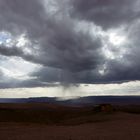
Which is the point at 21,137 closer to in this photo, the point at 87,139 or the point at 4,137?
the point at 4,137

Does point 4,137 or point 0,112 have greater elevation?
point 0,112

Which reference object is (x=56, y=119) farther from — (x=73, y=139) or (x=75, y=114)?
(x=73, y=139)

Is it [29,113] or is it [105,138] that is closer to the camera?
[105,138]

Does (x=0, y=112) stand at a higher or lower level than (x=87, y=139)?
higher

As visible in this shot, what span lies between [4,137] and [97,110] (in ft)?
114

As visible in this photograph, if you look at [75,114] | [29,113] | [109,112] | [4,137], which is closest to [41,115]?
[29,113]

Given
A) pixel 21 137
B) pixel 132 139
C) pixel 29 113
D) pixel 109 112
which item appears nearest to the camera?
pixel 132 139

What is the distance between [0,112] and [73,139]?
113ft

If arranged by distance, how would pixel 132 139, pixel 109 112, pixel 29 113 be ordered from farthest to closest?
pixel 29 113, pixel 109 112, pixel 132 139

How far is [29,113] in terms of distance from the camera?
5912 cm

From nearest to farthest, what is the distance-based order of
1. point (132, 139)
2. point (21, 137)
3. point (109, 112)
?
point (132, 139) → point (21, 137) → point (109, 112)

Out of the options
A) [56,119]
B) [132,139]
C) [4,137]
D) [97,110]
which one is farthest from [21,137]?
[97,110]

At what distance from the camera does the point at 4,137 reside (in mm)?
26719

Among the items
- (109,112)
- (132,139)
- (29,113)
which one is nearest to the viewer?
(132,139)
